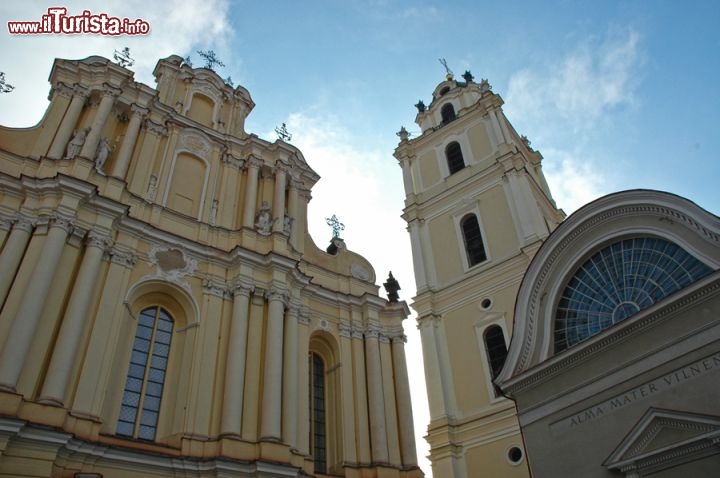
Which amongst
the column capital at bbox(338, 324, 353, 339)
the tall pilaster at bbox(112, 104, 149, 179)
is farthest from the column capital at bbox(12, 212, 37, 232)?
the column capital at bbox(338, 324, 353, 339)

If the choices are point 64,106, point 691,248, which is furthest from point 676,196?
point 64,106

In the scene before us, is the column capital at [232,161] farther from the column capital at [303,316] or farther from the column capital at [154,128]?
the column capital at [303,316]

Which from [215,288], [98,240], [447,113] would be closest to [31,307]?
[98,240]

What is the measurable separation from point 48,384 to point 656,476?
11.6 m

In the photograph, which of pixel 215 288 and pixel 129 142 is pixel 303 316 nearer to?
pixel 215 288

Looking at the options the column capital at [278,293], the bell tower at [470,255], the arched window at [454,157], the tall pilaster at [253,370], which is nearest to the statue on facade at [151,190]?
the tall pilaster at [253,370]

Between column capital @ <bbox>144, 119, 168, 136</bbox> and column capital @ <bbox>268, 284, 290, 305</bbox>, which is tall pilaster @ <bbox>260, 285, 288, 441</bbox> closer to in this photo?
column capital @ <bbox>268, 284, 290, 305</bbox>

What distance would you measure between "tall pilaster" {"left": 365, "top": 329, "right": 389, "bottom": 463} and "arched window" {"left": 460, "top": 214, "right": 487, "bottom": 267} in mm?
6221

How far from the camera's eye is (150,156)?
17.9 metres

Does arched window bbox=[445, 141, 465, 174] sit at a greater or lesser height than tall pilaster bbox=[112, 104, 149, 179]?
greater

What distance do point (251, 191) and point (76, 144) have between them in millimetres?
5463

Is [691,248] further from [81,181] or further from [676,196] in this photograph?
[81,181]

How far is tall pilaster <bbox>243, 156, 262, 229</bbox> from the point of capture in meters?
18.2

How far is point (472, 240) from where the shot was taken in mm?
23594
